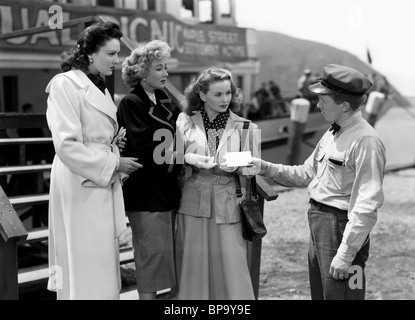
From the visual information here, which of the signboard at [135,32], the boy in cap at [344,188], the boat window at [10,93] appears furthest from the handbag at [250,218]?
the boat window at [10,93]

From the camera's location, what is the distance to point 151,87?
3.27 metres

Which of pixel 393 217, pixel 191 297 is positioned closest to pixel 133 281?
pixel 191 297

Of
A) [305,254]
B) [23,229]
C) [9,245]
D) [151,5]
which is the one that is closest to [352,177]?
[23,229]

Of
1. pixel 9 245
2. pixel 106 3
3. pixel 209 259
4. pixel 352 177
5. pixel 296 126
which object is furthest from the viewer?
pixel 296 126

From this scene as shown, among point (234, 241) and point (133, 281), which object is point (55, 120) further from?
point (133, 281)

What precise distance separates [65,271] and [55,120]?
0.79m

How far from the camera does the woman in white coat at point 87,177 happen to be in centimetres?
303

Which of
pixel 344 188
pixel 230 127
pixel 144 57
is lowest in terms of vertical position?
pixel 344 188

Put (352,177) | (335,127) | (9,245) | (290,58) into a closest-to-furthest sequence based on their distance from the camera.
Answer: (352,177), (335,127), (9,245), (290,58)

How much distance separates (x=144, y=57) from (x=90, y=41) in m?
0.29

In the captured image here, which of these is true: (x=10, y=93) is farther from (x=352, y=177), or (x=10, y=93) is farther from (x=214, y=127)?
(x=352, y=177)

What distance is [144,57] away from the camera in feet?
10.5

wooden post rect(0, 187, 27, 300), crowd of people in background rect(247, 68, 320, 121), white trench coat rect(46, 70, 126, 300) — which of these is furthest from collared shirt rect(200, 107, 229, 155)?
crowd of people in background rect(247, 68, 320, 121)

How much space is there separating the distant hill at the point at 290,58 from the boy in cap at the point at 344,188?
609 inches
